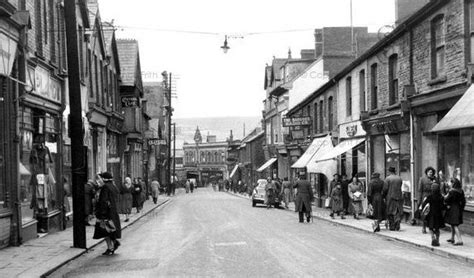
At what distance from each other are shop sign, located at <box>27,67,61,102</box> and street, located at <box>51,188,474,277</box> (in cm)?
450

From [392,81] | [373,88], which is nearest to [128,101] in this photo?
[373,88]

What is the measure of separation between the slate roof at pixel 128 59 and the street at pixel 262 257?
69.6ft

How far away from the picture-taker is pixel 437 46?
61.4ft

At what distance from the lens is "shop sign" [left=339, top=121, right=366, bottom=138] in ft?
87.6

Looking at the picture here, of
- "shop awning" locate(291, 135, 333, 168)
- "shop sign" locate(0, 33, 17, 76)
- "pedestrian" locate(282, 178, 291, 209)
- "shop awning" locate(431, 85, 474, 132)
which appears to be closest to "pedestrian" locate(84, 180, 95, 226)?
"shop sign" locate(0, 33, 17, 76)

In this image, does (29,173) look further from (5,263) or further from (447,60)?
(447,60)

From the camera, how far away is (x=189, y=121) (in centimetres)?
16862

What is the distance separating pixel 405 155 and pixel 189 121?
14814cm

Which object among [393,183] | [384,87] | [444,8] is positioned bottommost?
[393,183]

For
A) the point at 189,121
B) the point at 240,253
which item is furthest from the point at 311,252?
the point at 189,121

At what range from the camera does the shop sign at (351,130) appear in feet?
87.6

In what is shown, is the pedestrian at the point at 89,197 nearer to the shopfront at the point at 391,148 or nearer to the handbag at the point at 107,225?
the handbag at the point at 107,225

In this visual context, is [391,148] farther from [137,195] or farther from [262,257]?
[137,195]

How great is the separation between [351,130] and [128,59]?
684 inches
